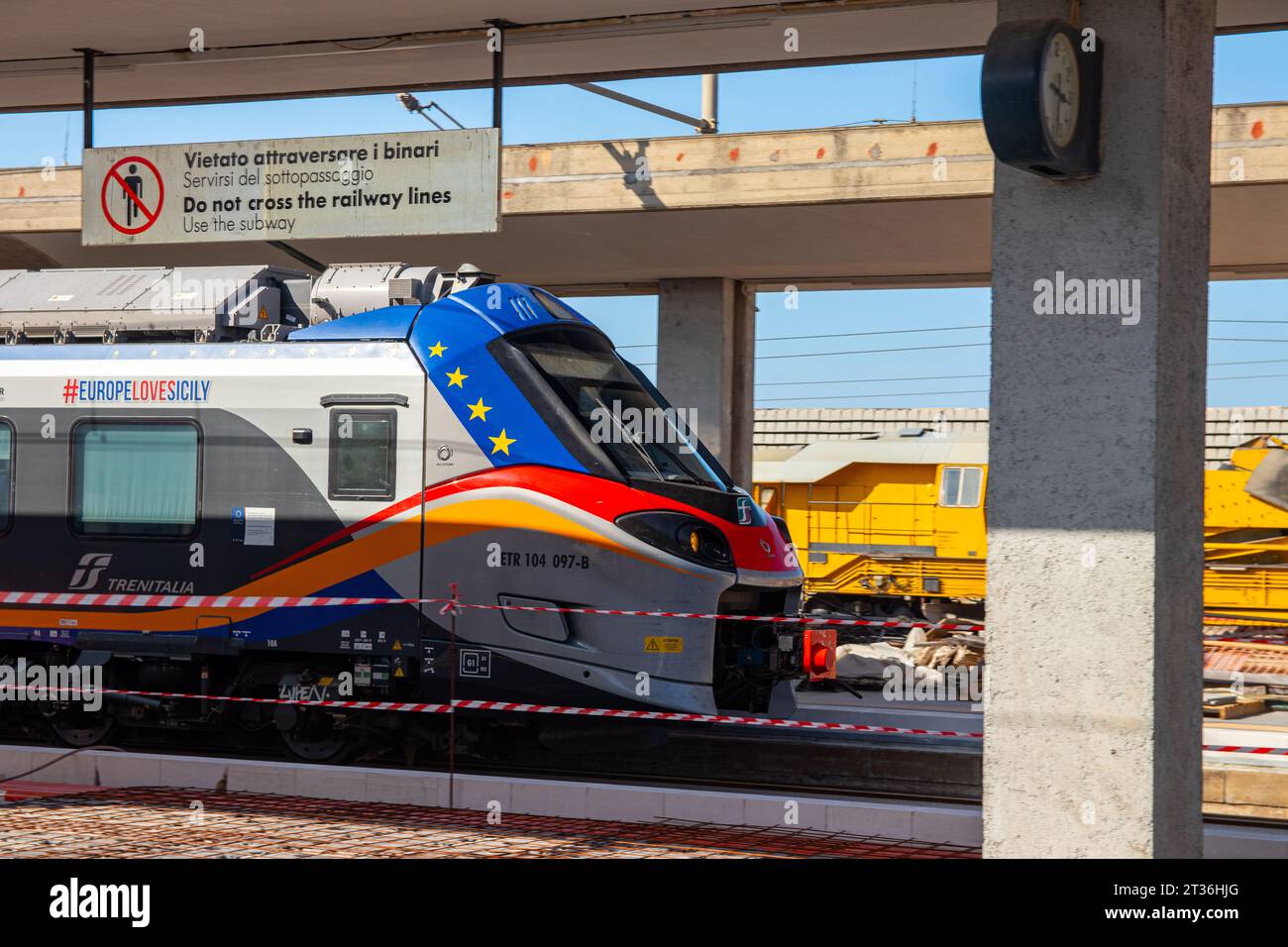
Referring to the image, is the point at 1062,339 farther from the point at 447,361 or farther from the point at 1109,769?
the point at 447,361

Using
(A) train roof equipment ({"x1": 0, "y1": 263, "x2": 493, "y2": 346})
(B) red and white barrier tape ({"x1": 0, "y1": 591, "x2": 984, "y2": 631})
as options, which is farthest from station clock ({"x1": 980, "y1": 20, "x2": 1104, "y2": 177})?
(A) train roof equipment ({"x1": 0, "y1": 263, "x2": 493, "y2": 346})

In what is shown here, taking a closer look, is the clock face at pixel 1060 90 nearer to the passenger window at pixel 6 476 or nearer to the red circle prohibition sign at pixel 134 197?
the red circle prohibition sign at pixel 134 197

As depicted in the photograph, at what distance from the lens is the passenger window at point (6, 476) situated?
11.7 metres

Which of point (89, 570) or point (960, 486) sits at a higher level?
point (960, 486)

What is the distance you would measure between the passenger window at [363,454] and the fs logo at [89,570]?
2067mm

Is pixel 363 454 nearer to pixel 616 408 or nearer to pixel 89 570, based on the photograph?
pixel 616 408

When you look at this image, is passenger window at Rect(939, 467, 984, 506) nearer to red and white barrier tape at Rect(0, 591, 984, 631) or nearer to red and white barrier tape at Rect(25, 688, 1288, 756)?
red and white barrier tape at Rect(25, 688, 1288, 756)

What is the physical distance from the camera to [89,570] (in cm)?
1145

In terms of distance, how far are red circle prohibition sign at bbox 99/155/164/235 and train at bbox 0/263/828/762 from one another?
596 millimetres

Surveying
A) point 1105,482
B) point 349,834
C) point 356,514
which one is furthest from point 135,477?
point 1105,482

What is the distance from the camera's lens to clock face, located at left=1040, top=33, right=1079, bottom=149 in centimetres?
593

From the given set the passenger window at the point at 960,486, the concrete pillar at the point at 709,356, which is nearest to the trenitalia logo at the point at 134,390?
the concrete pillar at the point at 709,356

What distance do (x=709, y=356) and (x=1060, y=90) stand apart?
15.1 metres
